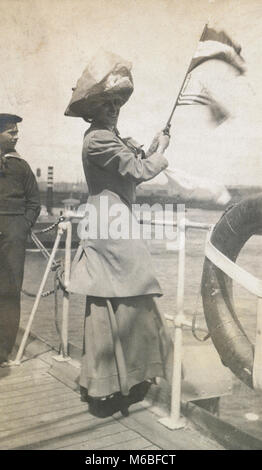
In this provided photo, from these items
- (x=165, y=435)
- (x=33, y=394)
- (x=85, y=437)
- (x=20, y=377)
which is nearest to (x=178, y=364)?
(x=165, y=435)

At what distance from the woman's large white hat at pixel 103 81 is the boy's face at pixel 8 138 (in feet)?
4.14

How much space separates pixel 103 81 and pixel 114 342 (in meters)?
1.32

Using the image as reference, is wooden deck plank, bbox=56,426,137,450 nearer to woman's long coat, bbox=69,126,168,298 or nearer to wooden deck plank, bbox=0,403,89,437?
wooden deck plank, bbox=0,403,89,437

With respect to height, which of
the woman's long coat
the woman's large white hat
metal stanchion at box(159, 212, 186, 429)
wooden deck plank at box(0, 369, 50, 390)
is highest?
the woman's large white hat

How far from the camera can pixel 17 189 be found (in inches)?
142

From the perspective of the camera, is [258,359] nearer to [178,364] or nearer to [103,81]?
[178,364]

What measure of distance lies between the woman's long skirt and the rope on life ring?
355 mm

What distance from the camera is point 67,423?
7.95 feet

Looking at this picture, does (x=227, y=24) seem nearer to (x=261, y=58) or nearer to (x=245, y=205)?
(x=245, y=205)

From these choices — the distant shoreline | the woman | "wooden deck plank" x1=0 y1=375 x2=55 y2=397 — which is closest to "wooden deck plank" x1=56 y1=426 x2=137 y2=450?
the woman

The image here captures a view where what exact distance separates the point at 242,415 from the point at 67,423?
7.01 ft

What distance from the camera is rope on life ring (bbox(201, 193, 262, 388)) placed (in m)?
2.57

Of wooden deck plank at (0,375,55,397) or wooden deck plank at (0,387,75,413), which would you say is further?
wooden deck plank at (0,375,55,397)

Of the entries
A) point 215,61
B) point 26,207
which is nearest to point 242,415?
point 26,207
